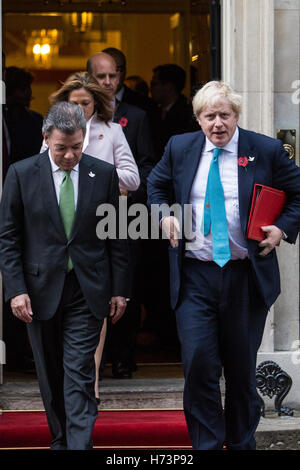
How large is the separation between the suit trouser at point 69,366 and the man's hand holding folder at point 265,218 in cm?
95

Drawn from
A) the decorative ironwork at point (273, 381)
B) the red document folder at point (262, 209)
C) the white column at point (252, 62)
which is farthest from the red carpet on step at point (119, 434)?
the white column at point (252, 62)

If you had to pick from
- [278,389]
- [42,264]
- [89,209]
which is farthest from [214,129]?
[278,389]

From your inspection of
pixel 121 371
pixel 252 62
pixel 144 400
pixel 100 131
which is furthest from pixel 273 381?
pixel 252 62

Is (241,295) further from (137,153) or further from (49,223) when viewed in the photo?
(137,153)

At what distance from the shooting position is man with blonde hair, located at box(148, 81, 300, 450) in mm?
5160

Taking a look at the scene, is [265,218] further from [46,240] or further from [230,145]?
[46,240]

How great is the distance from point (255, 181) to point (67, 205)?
99 centimetres

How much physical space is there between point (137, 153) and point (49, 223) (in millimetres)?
1899

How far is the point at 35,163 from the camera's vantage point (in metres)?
5.30

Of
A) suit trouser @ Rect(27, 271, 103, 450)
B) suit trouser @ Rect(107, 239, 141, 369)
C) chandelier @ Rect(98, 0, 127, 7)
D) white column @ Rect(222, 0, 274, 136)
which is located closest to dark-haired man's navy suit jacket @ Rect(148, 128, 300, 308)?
suit trouser @ Rect(27, 271, 103, 450)

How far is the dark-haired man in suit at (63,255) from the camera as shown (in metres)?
5.15

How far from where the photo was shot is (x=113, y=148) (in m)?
6.41

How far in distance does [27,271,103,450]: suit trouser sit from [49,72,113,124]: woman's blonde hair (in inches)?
55.8
